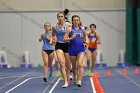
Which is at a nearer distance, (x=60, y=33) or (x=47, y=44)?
(x=60, y=33)

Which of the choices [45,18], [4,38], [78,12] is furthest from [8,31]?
[78,12]

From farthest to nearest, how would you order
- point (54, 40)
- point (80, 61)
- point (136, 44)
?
point (136, 44) → point (54, 40) → point (80, 61)

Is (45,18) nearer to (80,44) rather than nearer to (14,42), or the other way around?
(14,42)

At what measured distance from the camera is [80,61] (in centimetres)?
1038

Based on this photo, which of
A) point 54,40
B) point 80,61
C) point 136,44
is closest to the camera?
point 80,61

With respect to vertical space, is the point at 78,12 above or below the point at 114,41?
above

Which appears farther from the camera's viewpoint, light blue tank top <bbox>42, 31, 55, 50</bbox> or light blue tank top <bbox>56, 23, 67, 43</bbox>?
light blue tank top <bbox>42, 31, 55, 50</bbox>

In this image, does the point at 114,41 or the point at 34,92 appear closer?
the point at 34,92

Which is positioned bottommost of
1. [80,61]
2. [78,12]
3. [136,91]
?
[136,91]

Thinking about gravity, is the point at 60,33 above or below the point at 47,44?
above

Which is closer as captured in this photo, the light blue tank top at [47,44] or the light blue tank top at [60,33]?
the light blue tank top at [60,33]

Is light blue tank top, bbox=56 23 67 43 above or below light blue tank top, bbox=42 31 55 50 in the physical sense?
above

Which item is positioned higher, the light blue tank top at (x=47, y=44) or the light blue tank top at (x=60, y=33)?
the light blue tank top at (x=60, y=33)

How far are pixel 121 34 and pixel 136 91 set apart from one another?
528 inches
